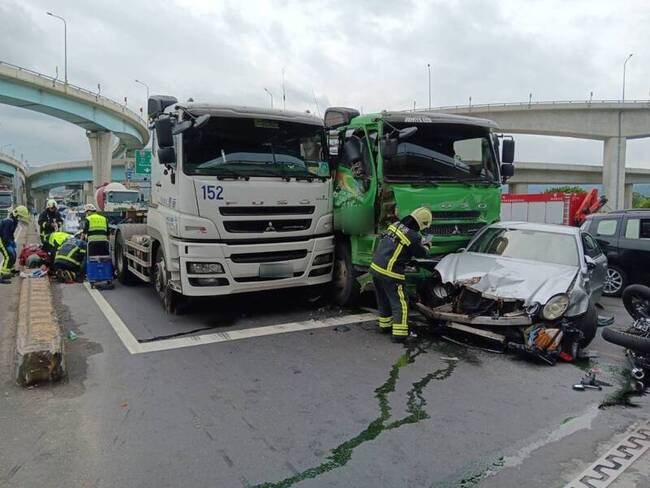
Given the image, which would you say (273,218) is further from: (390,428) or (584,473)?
(584,473)

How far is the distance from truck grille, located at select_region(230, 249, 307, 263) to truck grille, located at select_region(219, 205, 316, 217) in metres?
0.54

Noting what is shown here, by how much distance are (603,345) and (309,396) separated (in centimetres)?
393

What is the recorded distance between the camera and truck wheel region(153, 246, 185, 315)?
286 inches

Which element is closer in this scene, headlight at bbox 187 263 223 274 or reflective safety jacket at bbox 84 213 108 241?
headlight at bbox 187 263 223 274

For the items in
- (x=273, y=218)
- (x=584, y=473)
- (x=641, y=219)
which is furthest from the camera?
(x=641, y=219)

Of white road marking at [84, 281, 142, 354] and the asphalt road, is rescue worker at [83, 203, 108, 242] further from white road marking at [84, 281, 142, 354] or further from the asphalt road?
the asphalt road

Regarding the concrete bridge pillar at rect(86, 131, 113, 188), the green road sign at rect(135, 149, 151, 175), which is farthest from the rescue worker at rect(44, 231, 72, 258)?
the concrete bridge pillar at rect(86, 131, 113, 188)

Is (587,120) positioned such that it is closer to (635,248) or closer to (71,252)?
(635,248)

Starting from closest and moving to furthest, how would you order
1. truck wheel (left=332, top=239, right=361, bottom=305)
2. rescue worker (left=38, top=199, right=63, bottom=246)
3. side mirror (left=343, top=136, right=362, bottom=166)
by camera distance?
side mirror (left=343, top=136, right=362, bottom=166), truck wheel (left=332, top=239, right=361, bottom=305), rescue worker (left=38, top=199, right=63, bottom=246)

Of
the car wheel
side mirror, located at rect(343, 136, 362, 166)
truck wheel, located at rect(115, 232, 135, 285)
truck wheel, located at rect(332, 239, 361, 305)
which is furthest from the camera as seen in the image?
truck wheel, located at rect(115, 232, 135, 285)

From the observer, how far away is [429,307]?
6523mm

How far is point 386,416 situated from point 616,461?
1604 millimetres

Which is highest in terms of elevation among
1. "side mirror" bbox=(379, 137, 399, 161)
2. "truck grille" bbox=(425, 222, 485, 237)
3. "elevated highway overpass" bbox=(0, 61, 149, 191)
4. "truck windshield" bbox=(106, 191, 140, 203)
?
"elevated highway overpass" bbox=(0, 61, 149, 191)

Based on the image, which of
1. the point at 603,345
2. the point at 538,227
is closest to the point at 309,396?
the point at 603,345
